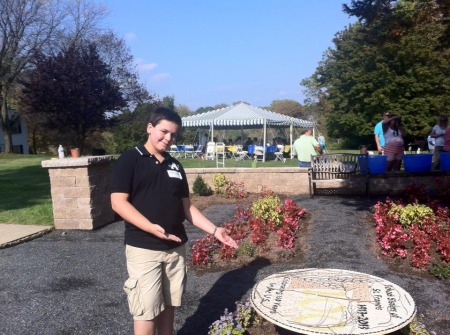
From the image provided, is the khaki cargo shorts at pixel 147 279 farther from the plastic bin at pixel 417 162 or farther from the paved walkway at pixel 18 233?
the plastic bin at pixel 417 162

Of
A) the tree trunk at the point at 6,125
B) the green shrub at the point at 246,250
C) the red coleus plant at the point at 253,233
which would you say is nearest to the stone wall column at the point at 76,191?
the red coleus plant at the point at 253,233

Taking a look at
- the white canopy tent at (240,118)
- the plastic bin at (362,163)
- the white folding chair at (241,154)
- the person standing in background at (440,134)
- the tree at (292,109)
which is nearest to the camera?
the plastic bin at (362,163)

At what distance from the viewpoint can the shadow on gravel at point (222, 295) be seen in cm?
374

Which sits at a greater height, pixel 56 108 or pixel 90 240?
pixel 56 108

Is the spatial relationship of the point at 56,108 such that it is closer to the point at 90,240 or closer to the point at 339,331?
the point at 90,240

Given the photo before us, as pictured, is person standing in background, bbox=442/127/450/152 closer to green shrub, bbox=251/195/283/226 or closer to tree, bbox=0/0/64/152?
green shrub, bbox=251/195/283/226

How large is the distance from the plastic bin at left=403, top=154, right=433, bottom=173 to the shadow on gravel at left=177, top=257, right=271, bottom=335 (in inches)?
210

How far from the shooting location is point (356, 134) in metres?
39.3

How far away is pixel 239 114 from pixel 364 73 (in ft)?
68.8

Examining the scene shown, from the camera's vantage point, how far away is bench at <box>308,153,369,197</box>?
920 cm

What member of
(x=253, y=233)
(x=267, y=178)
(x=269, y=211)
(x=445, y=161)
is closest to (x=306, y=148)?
(x=267, y=178)

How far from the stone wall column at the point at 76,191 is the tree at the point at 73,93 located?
8802 millimetres

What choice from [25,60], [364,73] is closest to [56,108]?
[25,60]

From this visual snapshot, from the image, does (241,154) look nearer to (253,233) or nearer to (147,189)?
(253,233)
